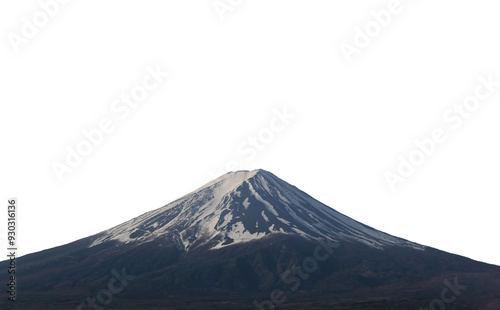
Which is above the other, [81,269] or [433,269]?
[81,269]

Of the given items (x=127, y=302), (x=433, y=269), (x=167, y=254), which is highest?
(x=167, y=254)

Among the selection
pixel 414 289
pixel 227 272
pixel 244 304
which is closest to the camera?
pixel 244 304

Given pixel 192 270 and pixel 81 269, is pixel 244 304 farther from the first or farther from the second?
pixel 81 269

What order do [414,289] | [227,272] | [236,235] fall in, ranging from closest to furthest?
1. [414,289]
2. [227,272]
3. [236,235]

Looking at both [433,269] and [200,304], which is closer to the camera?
[200,304]

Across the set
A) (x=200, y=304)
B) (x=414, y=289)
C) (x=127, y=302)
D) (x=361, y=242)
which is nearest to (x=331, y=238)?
(x=361, y=242)

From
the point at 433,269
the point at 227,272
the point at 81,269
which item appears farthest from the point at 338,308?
the point at 81,269
